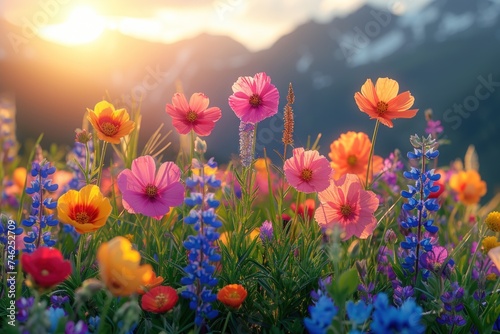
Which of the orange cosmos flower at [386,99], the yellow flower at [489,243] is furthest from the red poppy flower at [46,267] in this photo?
the yellow flower at [489,243]

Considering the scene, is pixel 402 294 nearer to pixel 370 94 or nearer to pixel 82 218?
pixel 370 94

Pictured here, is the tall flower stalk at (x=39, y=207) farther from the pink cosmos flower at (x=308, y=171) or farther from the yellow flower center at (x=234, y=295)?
the pink cosmos flower at (x=308, y=171)

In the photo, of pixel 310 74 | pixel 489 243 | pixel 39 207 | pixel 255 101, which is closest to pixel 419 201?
pixel 489 243

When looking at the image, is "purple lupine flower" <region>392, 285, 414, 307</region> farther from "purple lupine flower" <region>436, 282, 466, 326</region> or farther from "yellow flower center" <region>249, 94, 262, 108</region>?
"yellow flower center" <region>249, 94, 262, 108</region>

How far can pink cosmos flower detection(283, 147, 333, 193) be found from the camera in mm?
2189

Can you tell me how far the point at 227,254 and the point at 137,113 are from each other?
1.06m

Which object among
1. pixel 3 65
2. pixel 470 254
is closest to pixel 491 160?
pixel 3 65

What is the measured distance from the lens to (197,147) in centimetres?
158

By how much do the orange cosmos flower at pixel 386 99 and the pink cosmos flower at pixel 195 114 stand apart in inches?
25.0

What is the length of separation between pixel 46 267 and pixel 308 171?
1.18 metres

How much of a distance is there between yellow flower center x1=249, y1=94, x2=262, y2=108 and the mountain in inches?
5.7

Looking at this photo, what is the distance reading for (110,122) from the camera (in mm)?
2279

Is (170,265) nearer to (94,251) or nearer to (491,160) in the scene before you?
(94,251)

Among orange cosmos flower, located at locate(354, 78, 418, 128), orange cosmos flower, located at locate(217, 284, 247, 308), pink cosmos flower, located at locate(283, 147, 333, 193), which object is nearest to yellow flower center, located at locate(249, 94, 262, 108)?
pink cosmos flower, located at locate(283, 147, 333, 193)
